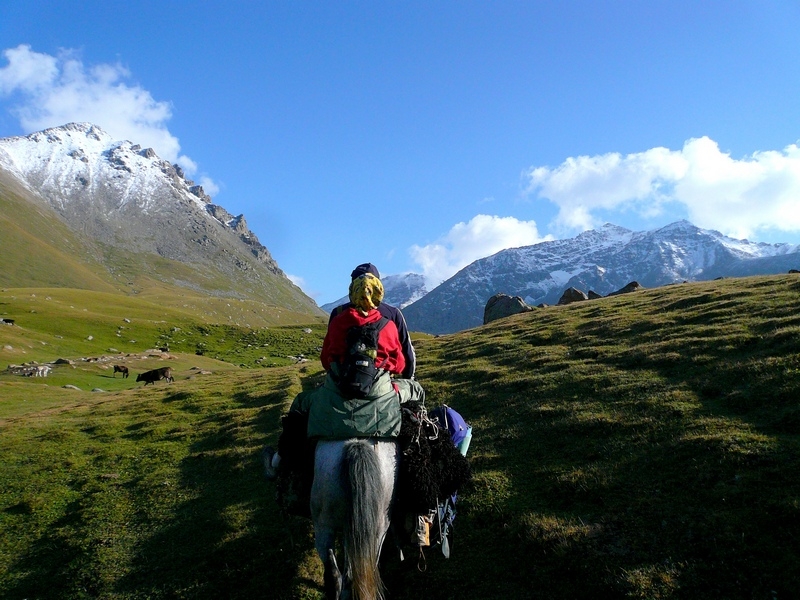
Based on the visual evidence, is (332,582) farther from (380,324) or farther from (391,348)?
(380,324)

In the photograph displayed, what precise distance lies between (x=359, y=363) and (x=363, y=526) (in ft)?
5.81

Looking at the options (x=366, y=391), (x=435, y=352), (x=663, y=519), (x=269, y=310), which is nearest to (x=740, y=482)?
(x=663, y=519)

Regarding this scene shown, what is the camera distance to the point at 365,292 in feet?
19.7

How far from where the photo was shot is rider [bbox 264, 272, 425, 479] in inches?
214

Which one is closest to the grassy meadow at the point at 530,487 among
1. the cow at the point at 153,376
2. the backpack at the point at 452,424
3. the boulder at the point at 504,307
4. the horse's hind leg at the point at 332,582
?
the horse's hind leg at the point at 332,582

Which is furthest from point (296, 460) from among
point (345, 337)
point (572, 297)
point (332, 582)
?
point (572, 297)

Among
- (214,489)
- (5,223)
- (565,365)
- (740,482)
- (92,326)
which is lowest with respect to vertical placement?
(214,489)

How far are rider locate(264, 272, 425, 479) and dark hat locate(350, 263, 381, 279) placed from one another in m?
0.09

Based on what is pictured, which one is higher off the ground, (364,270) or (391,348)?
(364,270)

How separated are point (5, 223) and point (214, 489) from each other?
22466 centimetres

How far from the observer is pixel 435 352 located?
26.8m

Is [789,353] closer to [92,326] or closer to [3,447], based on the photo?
[3,447]

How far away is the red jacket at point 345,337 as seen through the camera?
19.5 feet

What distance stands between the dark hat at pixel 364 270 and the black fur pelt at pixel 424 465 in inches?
73.7
